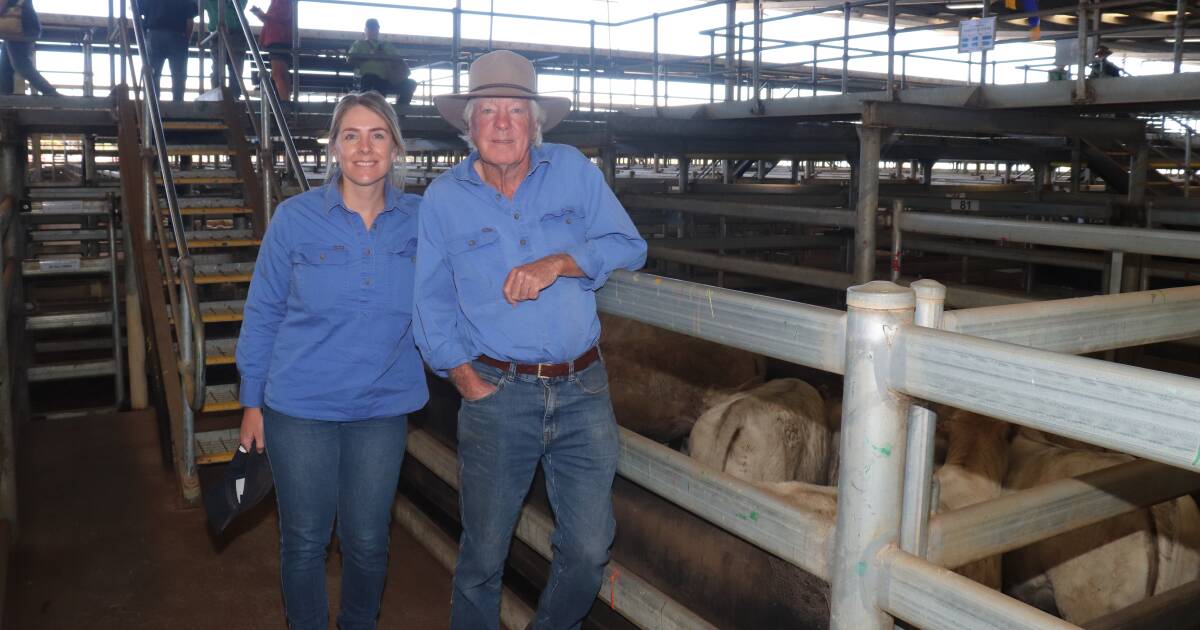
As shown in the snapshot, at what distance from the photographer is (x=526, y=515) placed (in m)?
3.14

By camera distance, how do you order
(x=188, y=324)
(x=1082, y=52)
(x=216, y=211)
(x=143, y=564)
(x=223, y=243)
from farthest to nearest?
1. (x=216, y=211)
2. (x=223, y=243)
3. (x=1082, y=52)
4. (x=188, y=324)
5. (x=143, y=564)

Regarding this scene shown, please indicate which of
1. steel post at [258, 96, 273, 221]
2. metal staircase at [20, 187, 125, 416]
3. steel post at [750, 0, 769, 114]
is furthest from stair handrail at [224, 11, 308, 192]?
steel post at [750, 0, 769, 114]

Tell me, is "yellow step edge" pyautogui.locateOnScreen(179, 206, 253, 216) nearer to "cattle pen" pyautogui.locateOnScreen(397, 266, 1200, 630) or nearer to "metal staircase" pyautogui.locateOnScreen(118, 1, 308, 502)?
"metal staircase" pyautogui.locateOnScreen(118, 1, 308, 502)

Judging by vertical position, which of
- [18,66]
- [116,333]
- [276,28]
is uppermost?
[276,28]

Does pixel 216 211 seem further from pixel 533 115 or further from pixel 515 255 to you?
pixel 515 255

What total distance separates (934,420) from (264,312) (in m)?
2.06

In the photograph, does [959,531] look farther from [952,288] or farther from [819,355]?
[952,288]

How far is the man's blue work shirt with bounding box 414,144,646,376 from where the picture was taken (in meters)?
2.62

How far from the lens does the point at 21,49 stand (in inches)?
364

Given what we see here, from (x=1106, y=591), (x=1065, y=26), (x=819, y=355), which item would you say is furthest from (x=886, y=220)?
(x=1065, y=26)

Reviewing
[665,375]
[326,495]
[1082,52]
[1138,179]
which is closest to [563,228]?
[326,495]

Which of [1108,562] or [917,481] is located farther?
[1108,562]

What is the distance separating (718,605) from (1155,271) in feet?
18.0

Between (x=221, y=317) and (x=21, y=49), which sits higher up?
(x=21, y=49)
